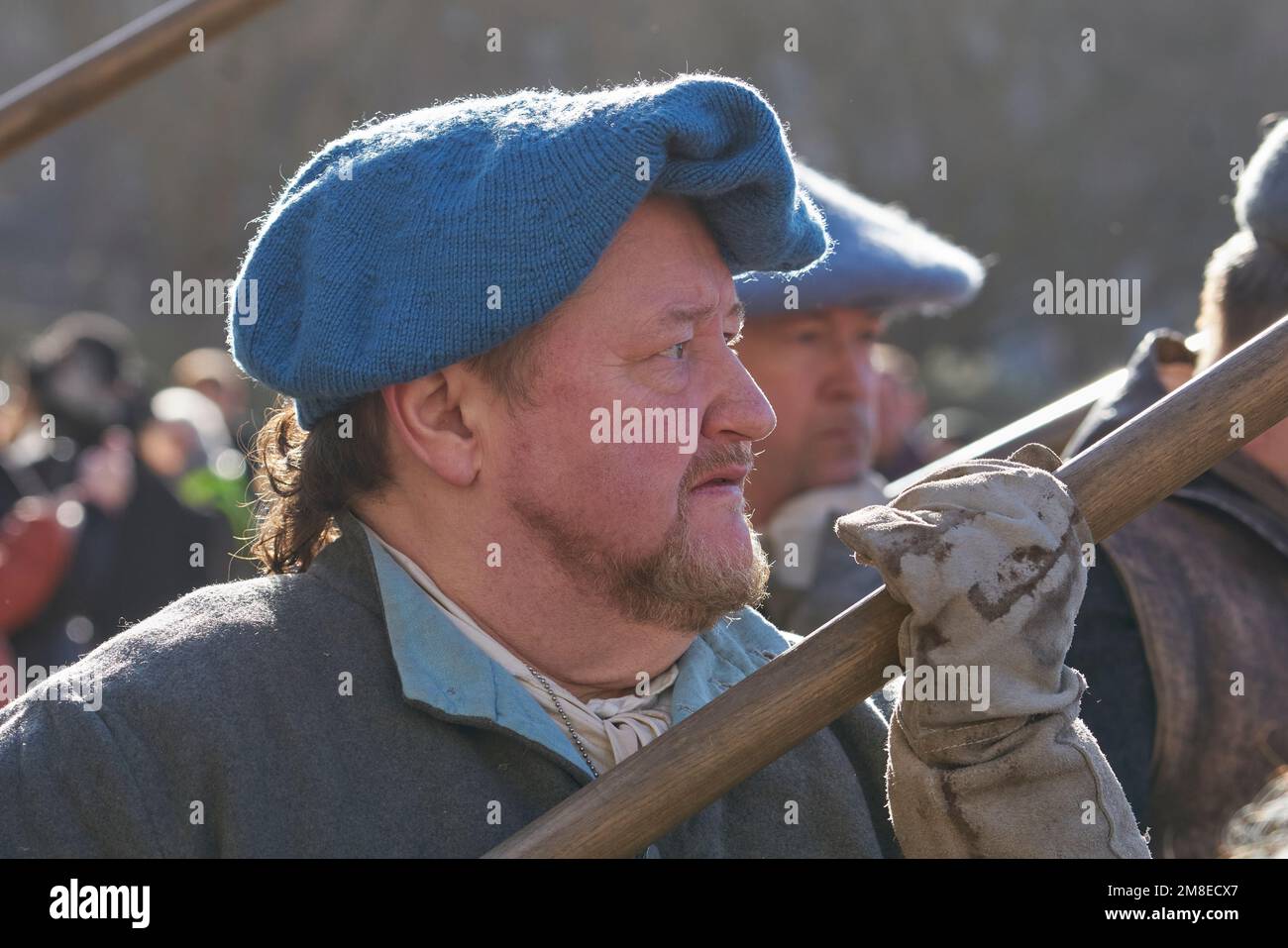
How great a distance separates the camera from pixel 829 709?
1.86 meters

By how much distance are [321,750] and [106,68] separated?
2.02 metres

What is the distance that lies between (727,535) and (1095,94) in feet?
68.1

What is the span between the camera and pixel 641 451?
215 cm

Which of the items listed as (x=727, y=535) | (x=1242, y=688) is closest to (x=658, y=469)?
(x=727, y=535)

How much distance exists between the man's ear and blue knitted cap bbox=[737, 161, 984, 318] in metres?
1.67

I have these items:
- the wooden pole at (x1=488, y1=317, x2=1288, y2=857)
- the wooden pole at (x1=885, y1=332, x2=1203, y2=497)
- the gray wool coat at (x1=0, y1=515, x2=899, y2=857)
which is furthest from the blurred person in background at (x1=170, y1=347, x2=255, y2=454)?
the wooden pole at (x1=488, y1=317, x2=1288, y2=857)

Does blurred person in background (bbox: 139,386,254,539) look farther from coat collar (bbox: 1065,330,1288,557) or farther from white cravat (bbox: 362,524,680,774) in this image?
white cravat (bbox: 362,524,680,774)

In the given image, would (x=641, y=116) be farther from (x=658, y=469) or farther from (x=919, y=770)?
(x=919, y=770)

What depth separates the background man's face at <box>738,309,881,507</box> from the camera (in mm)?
4051

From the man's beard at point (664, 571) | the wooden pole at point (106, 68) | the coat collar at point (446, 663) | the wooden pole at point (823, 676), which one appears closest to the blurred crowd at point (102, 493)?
the wooden pole at point (106, 68)

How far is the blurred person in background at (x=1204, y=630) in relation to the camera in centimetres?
284

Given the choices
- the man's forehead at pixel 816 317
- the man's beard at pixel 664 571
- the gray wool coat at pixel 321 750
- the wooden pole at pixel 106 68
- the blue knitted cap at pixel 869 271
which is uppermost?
the wooden pole at pixel 106 68

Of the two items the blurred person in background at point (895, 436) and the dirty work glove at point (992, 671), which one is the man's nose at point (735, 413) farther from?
the blurred person in background at point (895, 436)

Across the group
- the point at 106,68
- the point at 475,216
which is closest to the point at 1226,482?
the point at 475,216
